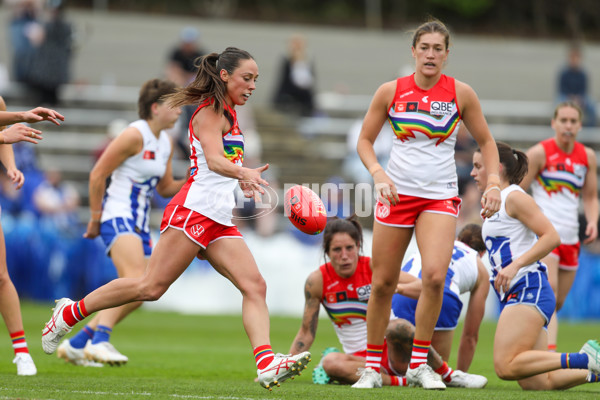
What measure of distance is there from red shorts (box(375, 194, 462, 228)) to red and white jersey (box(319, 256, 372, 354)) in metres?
0.89

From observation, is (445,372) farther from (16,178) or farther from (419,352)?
(16,178)

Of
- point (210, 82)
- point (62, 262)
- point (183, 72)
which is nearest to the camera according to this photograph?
point (210, 82)

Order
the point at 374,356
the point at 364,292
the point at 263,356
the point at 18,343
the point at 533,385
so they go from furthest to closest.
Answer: the point at 364,292
the point at 18,343
the point at 533,385
the point at 374,356
the point at 263,356

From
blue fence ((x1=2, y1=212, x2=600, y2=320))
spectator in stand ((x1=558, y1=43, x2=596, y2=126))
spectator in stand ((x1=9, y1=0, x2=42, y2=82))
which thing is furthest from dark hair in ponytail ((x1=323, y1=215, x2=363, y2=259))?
spectator in stand ((x1=558, y1=43, x2=596, y2=126))

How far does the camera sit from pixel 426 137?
6926 mm

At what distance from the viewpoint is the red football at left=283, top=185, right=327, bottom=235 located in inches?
261

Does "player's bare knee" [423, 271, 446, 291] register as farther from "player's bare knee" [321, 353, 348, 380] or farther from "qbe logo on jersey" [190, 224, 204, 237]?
"qbe logo on jersey" [190, 224, 204, 237]

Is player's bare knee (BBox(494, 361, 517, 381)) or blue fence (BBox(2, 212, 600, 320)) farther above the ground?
player's bare knee (BBox(494, 361, 517, 381))

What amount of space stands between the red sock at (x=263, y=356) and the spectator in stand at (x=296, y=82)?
45.6 ft

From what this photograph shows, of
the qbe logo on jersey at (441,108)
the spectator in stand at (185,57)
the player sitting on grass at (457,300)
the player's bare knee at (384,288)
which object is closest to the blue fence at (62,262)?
the spectator in stand at (185,57)

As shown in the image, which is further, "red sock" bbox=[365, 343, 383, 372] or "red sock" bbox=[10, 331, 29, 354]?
"red sock" bbox=[10, 331, 29, 354]

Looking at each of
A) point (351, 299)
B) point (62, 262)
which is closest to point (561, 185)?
point (351, 299)

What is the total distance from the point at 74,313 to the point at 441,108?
299 cm

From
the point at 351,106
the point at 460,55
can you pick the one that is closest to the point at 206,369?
the point at 351,106
